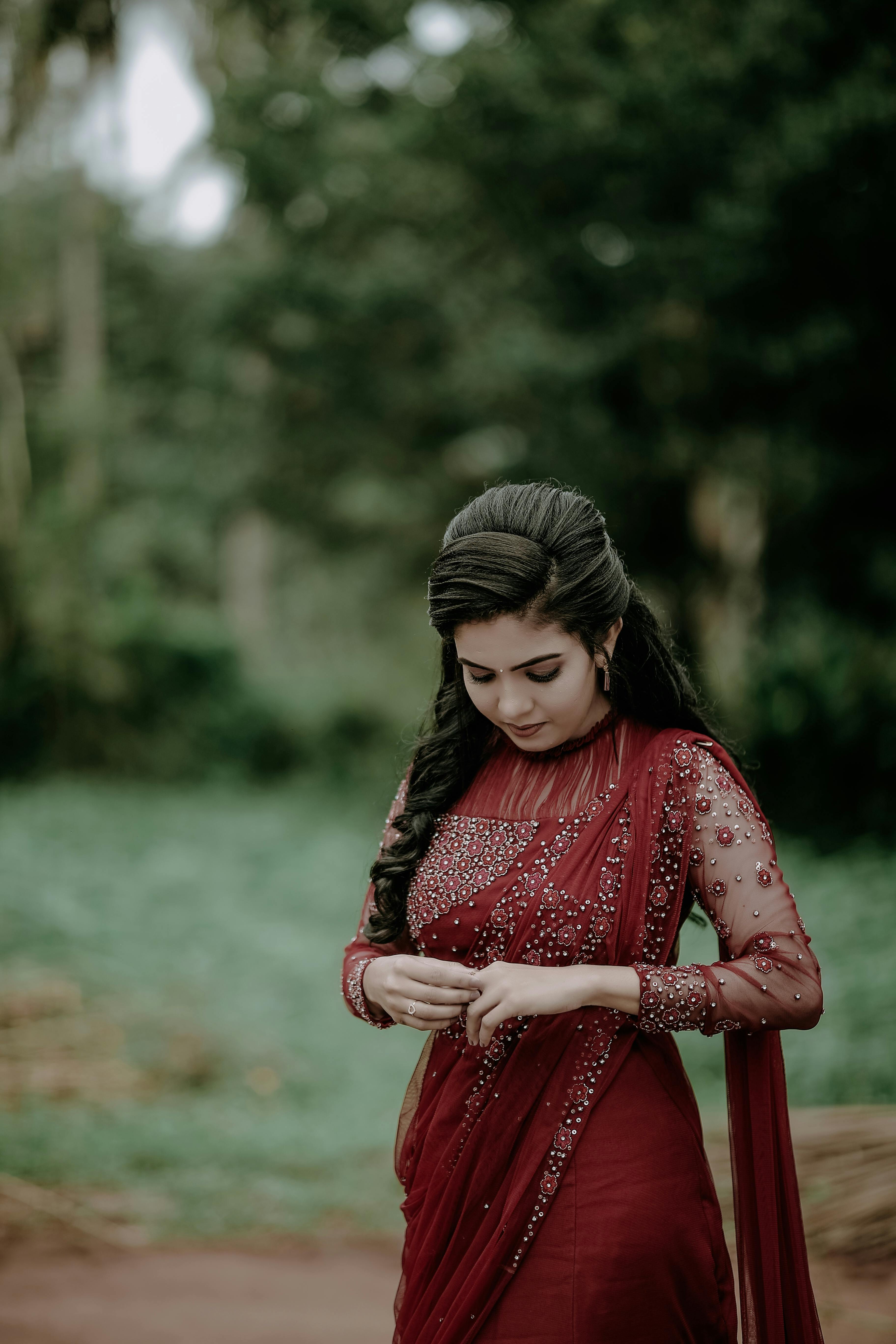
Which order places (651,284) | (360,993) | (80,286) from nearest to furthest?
(360,993), (651,284), (80,286)

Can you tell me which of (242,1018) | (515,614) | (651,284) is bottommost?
(515,614)

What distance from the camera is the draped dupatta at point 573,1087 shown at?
172 cm

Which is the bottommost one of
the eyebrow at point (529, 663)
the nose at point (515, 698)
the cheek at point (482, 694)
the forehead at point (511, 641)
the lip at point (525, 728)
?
the lip at point (525, 728)

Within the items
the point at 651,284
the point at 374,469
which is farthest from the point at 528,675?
the point at 374,469

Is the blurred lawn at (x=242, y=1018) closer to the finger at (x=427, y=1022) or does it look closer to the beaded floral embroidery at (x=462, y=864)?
the beaded floral embroidery at (x=462, y=864)

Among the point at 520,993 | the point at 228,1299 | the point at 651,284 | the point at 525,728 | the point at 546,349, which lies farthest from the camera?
the point at 546,349

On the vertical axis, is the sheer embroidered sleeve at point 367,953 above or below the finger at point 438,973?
above

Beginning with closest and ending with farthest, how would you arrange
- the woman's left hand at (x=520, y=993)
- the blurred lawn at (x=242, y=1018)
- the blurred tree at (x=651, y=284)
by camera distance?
1. the woman's left hand at (x=520, y=993)
2. the blurred lawn at (x=242, y=1018)
3. the blurred tree at (x=651, y=284)

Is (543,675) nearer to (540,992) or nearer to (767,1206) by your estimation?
(540,992)

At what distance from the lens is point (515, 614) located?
67.4 inches

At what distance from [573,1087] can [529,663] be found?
69cm

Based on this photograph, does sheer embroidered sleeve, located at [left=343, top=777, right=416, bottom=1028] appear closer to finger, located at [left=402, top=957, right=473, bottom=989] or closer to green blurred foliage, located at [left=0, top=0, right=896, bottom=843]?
finger, located at [left=402, top=957, right=473, bottom=989]

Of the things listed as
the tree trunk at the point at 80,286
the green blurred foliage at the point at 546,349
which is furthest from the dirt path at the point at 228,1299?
the tree trunk at the point at 80,286

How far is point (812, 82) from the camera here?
24.3ft
